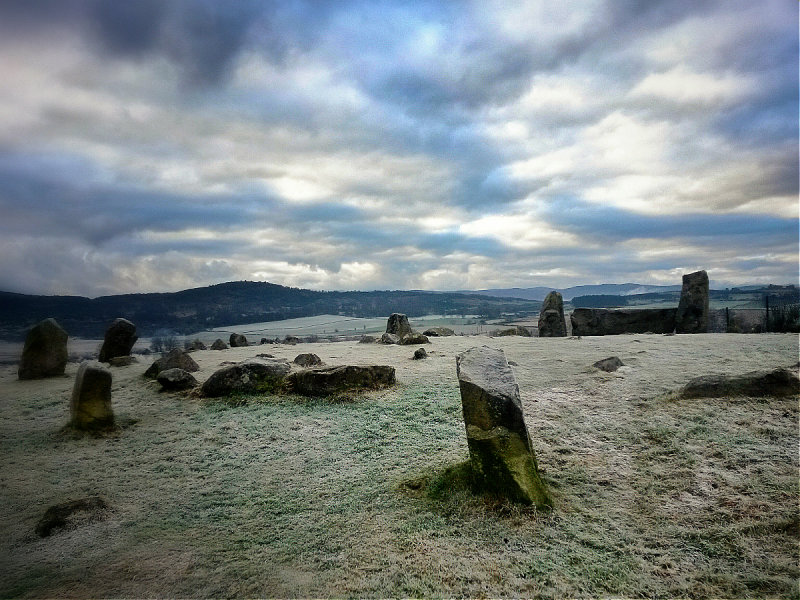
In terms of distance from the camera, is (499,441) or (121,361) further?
(121,361)

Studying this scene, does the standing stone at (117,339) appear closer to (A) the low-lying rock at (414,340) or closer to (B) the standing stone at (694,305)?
(A) the low-lying rock at (414,340)

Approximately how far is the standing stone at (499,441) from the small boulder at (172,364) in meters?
9.66

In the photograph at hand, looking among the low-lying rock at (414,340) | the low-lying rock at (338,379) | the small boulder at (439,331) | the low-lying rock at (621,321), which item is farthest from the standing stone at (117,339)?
the low-lying rock at (621,321)

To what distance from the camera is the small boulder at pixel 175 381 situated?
11.5 m

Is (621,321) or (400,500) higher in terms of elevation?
(621,321)

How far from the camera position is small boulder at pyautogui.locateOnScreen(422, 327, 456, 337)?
78.5ft

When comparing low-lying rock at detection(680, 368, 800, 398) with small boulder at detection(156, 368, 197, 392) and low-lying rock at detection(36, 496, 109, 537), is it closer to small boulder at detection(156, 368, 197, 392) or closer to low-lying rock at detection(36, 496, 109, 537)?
low-lying rock at detection(36, 496, 109, 537)

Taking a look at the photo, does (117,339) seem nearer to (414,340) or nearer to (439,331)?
(414,340)

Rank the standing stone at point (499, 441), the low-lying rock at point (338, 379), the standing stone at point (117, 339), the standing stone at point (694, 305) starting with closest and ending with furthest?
the standing stone at point (499, 441) → the low-lying rock at point (338, 379) → the standing stone at point (117, 339) → the standing stone at point (694, 305)

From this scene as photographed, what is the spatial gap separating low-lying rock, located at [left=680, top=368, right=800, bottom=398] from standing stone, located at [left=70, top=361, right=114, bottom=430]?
11.2m

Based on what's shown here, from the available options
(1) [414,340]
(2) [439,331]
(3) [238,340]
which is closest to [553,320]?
(2) [439,331]

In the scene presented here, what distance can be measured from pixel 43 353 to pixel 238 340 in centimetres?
894

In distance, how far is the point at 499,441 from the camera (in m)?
5.83

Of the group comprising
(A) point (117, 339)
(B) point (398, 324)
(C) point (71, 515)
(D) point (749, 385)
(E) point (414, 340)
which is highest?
(B) point (398, 324)
